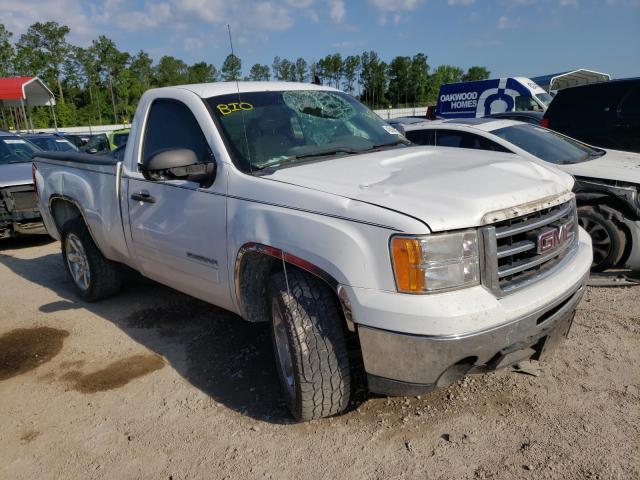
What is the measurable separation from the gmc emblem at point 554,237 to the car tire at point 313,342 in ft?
3.49

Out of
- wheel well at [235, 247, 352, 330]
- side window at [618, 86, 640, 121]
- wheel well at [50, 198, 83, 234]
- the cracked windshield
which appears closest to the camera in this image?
wheel well at [235, 247, 352, 330]

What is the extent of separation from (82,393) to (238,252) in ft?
5.11

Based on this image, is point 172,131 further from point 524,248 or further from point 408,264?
point 524,248

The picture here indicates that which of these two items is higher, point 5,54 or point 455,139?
point 5,54

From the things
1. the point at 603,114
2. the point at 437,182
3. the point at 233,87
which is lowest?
the point at 437,182

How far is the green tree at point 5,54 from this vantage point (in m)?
54.8

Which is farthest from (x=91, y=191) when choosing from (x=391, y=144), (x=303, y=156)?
(x=391, y=144)

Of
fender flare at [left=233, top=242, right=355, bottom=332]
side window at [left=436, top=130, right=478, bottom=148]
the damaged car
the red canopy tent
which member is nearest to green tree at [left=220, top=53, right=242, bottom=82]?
fender flare at [left=233, top=242, right=355, bottom=332]

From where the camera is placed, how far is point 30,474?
264 centimetres

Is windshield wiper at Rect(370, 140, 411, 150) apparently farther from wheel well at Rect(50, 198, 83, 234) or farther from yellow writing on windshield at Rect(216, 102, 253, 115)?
wheel well at Rect(50, 198, 83, 234)

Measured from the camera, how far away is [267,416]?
2.98m

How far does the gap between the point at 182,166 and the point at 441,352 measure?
1780 millimetres

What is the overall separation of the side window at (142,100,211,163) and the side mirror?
0.60 ft

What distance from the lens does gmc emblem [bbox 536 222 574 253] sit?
2543 millimetres
